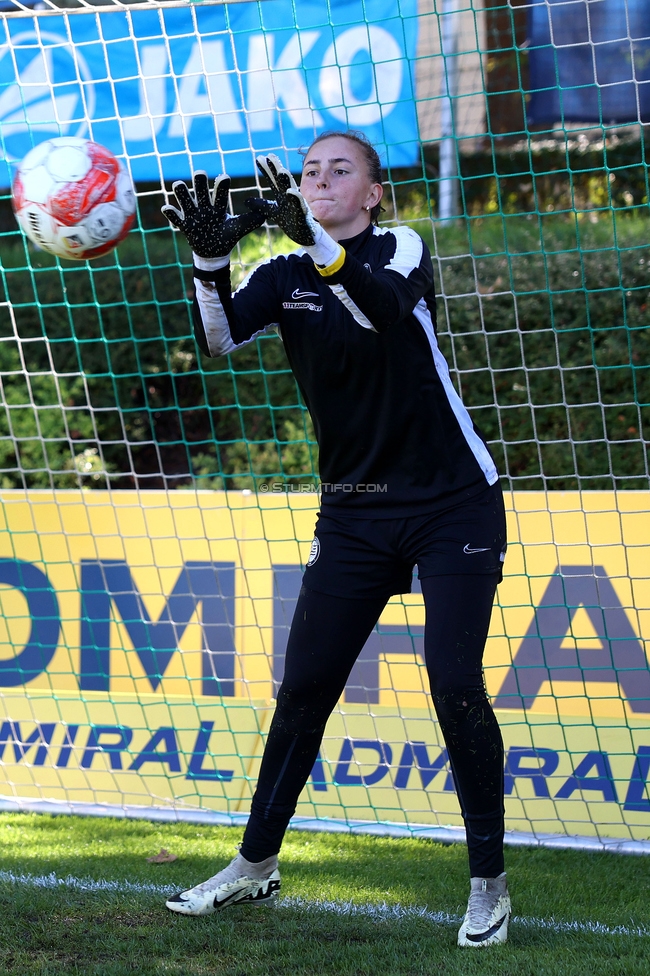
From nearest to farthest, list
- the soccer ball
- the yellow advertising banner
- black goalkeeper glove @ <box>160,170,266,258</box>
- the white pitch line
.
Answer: black goalkeeper glove @ <box>160,170,266,258</box>, the white pitch line, the soccer ball, the yellow advertising banner

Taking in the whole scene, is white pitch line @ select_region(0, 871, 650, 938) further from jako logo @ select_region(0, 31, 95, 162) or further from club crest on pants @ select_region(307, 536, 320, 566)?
jako logo @ select_region(0, 31, 95, 162)

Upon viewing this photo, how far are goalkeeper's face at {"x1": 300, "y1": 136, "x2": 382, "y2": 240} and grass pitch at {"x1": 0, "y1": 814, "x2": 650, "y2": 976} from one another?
1955 mm

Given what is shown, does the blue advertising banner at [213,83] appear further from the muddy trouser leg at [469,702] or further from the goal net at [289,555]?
the muddy trouser leg at [469,702]

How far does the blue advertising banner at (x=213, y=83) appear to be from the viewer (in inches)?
225

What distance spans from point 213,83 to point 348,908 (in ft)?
16.1

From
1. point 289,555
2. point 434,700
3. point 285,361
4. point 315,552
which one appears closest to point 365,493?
point 315,552

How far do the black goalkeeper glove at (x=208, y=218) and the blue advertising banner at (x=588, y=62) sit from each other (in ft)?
18.0

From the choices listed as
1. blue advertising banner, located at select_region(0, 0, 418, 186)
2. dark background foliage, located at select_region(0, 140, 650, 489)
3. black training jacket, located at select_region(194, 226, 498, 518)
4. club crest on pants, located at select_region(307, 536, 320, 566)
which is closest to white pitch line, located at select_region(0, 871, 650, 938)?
club crest on pants, located at select_region(307, 536, 320, 566)

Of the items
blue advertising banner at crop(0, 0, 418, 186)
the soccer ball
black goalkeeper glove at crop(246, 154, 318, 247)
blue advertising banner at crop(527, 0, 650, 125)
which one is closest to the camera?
black goalkeeper glove at crop(246, 154, 318, 247)

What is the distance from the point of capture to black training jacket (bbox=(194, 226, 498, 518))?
8.64ft

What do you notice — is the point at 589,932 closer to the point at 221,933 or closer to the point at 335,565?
the point at 221,933

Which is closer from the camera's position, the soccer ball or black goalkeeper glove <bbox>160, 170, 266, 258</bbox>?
black goalkeeper glove <bbox>160, 170, 266, 258</bbox>

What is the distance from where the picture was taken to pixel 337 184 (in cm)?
271

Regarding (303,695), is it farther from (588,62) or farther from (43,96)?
(588,62)
